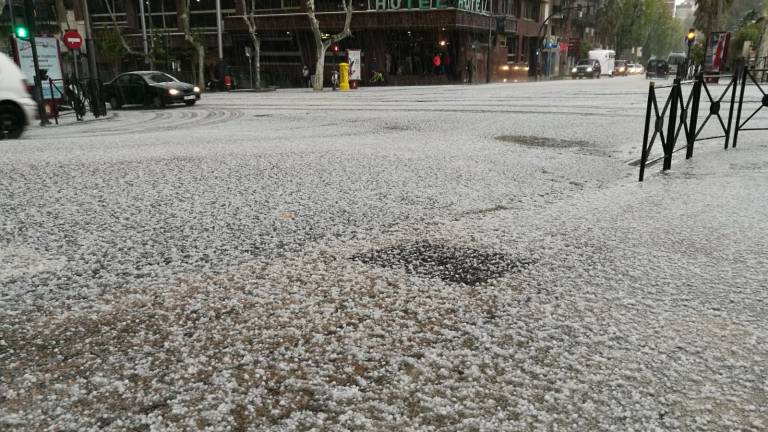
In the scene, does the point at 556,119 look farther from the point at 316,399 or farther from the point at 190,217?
the point at 316,399

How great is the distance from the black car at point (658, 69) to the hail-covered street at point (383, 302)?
47.8m

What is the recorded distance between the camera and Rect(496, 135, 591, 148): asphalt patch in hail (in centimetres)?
827

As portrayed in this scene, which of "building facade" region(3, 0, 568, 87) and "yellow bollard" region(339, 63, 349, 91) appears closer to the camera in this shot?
"yellow bollard" region(339, 63, 349, 91)

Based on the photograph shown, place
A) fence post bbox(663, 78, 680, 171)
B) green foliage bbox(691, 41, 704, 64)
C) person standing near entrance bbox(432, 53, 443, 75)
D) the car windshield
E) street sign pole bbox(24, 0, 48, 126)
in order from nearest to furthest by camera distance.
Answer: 1. fence post bbox(663, 78, 680, 171)
2. street sign pole bbox(24, 0, 48, 126)
3. the car windshield
4. person standing near entrance bbox(432, 53, 443, 75)
5. green foliage bbox(691, 41, 704, 64)

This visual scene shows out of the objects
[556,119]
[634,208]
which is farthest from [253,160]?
[556,119]

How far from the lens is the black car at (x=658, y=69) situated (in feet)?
154

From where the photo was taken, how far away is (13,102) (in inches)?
389

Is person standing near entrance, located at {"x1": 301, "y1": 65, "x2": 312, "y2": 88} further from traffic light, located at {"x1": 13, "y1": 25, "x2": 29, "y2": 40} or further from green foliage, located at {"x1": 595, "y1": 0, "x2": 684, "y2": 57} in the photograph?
green foliage, located at {"x1": 595, "y1": 0, "x2": 684, "y2": 57}

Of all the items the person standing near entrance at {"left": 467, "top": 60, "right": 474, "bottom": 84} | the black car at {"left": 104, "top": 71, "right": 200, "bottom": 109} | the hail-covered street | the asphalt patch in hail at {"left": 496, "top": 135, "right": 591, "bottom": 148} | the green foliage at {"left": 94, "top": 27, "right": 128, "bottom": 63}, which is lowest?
the hail-covered street

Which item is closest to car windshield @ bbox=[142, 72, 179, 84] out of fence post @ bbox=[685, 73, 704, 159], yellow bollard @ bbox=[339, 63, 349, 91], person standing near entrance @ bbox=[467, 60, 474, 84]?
yellow bollard @ bbox=[339, 63, 349, 91]

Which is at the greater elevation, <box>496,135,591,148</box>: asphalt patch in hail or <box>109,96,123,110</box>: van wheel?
<box>109,96,123,110</box>: van wheel

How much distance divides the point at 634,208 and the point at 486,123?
7.36 metres

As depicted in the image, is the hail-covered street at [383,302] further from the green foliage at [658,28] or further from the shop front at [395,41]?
the green foliage at [658,28]

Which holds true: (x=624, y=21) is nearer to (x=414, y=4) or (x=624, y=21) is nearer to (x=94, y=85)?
(x=414, y=4)
